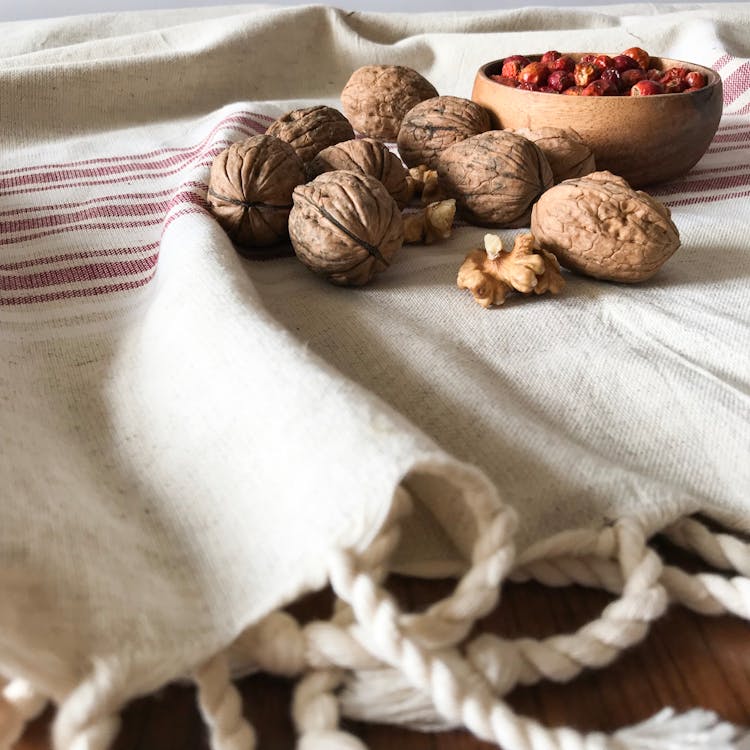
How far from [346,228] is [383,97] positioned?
0.45 meters

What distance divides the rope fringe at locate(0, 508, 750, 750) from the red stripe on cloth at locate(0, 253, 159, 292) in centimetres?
42

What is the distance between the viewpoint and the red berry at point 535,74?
0.97 meters

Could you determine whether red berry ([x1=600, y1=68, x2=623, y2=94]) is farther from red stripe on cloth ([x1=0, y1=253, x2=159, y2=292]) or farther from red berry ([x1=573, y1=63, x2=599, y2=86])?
red stripe on cloth ([x1=0, y1=253, x2=159, y2=292])

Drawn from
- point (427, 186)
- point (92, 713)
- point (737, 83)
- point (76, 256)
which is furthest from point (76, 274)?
point (737, 83)

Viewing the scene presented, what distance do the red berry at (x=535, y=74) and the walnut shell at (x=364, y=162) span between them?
0.26m

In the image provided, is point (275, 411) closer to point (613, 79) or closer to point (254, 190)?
point (254, 190)

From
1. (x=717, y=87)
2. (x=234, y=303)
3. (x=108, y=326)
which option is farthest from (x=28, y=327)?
(x=717, y=87)

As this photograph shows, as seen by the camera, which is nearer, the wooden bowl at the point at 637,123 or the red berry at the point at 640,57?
the wooden bowl at the point at 637,123

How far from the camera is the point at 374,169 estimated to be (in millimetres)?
780

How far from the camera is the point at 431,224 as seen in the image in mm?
788

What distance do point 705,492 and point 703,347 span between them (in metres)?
0.17

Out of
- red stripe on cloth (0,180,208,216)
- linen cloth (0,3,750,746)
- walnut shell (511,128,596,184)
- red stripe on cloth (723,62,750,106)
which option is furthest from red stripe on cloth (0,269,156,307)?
red stripe on cloth (723,62,750,106)

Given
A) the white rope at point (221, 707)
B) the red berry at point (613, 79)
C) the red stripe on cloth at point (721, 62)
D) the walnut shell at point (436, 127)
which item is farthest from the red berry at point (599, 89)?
the white rope at point (221, 707)

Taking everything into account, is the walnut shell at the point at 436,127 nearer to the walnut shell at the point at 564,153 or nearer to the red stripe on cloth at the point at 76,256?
the walnut shell at the point at 564,153
